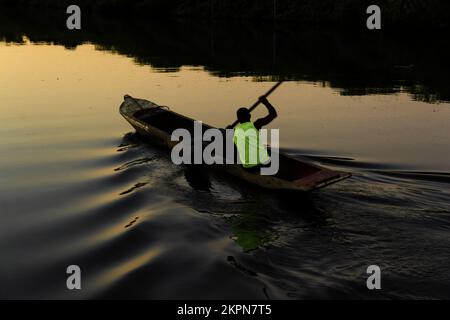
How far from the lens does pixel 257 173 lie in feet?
38.5

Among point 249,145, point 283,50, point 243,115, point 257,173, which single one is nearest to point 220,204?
point 257,173

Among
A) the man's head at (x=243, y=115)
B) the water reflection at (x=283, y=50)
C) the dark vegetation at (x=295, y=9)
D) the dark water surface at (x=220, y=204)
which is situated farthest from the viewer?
the dark vegetation at (x=295, y=9)

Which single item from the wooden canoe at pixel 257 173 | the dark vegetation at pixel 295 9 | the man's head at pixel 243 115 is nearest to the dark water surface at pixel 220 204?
the wooden canoe at pixel 257 173

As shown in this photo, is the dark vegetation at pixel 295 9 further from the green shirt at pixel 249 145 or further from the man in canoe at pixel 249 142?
the green shirt at pixel 249 145

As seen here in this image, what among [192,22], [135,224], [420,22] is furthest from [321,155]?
[192,22]

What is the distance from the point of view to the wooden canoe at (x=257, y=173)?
1050cm

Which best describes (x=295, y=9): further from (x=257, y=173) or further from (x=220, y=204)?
Answer: (x=220, y=204)

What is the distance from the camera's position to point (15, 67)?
31.5m

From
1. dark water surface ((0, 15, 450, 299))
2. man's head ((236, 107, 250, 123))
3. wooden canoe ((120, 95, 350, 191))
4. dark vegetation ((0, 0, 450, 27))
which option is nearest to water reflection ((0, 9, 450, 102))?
dark vegetation ((0, 0, 450, 27))

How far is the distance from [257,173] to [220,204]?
1211mm

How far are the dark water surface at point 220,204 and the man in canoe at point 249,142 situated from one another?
699mm

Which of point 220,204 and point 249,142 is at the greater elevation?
point 249,142

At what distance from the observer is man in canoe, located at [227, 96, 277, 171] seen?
36.9 feet
